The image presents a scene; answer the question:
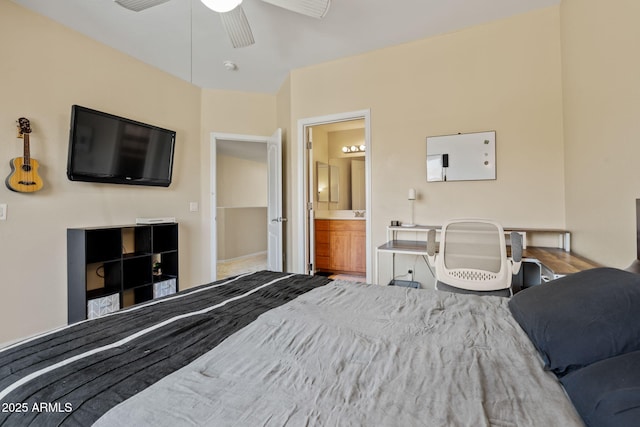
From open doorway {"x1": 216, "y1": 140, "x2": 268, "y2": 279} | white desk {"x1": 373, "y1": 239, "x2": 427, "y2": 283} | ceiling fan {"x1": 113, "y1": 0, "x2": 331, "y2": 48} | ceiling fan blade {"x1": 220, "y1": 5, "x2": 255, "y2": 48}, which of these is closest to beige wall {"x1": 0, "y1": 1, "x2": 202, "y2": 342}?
ceiling fan {"x1": 113, "y1": 0, "x2": 331, "y2": 48}

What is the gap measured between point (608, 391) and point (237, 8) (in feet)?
8.32

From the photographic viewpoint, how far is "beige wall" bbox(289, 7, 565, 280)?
2654 millimetres

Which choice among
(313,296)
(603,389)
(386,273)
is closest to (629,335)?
(603,389)

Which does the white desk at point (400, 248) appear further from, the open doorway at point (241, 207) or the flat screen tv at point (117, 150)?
the open doorway at point (241, 207)

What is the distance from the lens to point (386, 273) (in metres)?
3.29

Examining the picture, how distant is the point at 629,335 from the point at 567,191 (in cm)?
230

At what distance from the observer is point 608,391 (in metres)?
0.61

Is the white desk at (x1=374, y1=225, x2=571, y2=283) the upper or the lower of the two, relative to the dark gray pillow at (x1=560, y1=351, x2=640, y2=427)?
upper

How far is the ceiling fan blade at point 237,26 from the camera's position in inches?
79.1

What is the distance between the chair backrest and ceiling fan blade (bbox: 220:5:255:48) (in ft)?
6.99

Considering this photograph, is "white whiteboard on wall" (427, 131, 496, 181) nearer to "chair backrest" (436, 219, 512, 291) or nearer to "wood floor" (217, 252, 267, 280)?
"chair backrest" (436, 219, 512, 291)

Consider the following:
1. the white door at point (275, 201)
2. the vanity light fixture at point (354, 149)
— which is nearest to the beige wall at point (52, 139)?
the white door at point (275, 201)

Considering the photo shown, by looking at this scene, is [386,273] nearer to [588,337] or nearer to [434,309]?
[434,309]

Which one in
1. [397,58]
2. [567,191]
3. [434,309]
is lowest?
[434,309]
